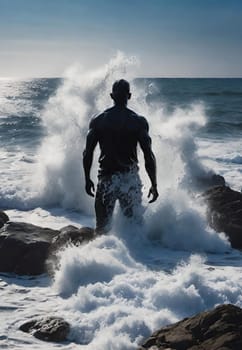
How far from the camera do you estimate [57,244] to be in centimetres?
646

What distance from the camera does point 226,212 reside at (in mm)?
8047

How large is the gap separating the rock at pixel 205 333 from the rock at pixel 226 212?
12.2ft

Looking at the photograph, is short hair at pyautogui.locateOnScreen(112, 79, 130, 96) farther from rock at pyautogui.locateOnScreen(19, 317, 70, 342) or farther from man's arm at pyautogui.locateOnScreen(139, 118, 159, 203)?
rock at pyautogui.locateOnScreen(19, 317, 70, 342)

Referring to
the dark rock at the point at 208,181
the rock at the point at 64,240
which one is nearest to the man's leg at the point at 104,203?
the rock at the point at 64,240

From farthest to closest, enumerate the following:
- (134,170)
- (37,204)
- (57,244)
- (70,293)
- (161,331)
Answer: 1. (37,204)
2. (57,244)
3. (134,170)
4. (70,293)
5. (161,331)

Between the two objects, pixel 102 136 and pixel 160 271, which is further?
pixel 160 271

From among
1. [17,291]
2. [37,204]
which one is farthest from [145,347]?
[37,204]

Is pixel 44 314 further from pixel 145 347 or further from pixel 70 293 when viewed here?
pixel 145 347

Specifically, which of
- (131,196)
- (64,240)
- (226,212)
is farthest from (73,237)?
(226,212)

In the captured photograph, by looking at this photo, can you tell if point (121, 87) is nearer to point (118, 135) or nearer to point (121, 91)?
point (121, 91)

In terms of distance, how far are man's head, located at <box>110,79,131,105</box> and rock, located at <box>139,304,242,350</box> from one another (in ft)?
8.73

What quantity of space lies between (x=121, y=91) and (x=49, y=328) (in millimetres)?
2633

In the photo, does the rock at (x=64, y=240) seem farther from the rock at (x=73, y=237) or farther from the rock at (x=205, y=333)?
the rock at (x=205, y=333)

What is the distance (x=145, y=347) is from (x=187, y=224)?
3.82 m
